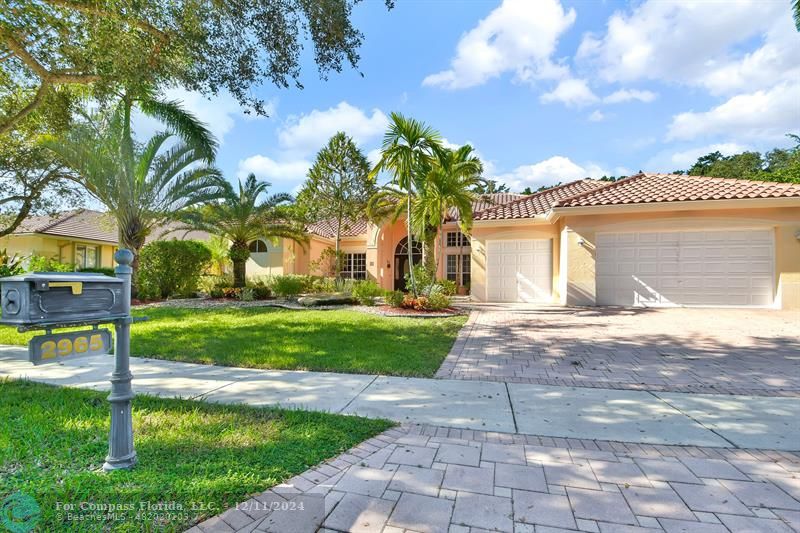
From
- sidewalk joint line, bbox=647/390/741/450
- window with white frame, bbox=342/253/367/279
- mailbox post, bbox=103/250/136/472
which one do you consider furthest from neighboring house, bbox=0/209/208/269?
sidewalk joint line, bbox=647/390/741/450

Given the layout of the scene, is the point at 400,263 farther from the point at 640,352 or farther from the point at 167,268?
the point at 640,352

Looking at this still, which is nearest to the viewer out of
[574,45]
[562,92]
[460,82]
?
[574,45]

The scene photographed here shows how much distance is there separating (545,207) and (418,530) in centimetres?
1567

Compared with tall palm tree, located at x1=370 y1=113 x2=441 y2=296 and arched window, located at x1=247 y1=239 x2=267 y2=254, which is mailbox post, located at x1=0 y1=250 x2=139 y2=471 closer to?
tall palm tree, located at x1=370 y1=113 x2=441 y2=296

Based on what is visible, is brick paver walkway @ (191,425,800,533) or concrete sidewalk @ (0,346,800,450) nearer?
brick paver walkway @ (191,425,800,533)

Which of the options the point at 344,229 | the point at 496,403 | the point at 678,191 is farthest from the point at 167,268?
the point at 678,191

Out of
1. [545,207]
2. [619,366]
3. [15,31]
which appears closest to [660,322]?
[619,366]

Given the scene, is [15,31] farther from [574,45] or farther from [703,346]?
[703,346]

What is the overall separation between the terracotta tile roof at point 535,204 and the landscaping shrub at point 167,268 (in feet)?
42.5

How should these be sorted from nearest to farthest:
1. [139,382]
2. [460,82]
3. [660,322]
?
[139,382] < [660,322] < [460,82]

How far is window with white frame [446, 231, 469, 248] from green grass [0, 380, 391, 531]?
17.4m

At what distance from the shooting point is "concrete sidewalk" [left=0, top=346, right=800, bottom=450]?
3.58 meters

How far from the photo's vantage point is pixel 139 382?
5020 millimetres

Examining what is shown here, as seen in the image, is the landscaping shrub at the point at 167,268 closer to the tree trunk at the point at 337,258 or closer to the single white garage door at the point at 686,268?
the tree trunk at the point at 337,258
